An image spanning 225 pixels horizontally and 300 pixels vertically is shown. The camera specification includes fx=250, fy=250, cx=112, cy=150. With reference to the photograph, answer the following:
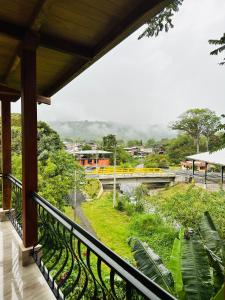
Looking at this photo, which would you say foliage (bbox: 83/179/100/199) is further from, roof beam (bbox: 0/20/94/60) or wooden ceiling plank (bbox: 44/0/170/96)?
roof beam (bbox: 0/20/94/60)

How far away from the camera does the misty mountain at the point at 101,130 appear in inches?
6004

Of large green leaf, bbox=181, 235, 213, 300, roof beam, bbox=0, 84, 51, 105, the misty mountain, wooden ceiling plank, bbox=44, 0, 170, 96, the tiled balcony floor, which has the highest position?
the misty mountain

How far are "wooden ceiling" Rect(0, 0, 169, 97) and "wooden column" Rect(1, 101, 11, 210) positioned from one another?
3.86 feet

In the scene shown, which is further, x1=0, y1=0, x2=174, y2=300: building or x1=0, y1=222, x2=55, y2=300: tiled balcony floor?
x1=0, y1=222, x2=55, y2=300: tiled balcony floor

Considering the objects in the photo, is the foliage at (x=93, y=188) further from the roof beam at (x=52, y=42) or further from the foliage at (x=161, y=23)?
the foliage at (x=161, y=23)

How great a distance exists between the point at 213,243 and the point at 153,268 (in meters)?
0.96

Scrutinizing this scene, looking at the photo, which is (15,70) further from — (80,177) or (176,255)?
(80,177)

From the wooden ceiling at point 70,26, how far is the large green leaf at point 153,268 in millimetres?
2495

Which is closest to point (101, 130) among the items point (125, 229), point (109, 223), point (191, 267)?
point (109, 223)

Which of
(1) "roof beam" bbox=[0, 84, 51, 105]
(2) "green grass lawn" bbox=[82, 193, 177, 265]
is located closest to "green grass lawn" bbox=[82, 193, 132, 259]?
(2) "green grass lawn" bbox=[82, 193, 177, 265]

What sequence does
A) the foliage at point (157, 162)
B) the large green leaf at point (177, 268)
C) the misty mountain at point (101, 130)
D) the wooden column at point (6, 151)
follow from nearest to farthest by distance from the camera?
1. the large green leaf at point (177, 268)
2. the wooden column at point (6, 151)
3. the foliage at point (157, 162)
4. the misty mountain at point (101, 130)

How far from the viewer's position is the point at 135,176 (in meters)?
24.5

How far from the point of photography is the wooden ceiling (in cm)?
179

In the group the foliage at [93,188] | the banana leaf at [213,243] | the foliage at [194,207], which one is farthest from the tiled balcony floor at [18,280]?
the foliage at [93,188]
